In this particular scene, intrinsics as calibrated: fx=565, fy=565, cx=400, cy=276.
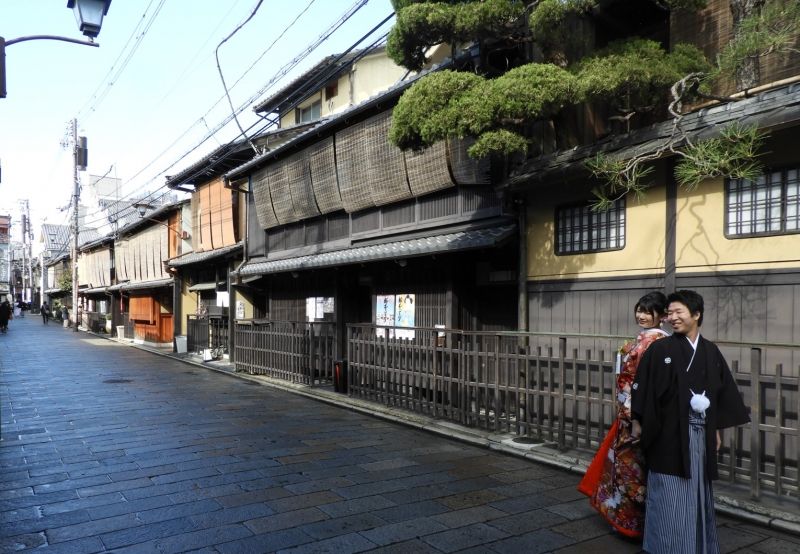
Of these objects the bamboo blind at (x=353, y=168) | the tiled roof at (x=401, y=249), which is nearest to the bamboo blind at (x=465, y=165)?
the tiled roof at (x=401, y=249)

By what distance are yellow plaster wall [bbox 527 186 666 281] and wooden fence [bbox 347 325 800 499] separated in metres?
1.07

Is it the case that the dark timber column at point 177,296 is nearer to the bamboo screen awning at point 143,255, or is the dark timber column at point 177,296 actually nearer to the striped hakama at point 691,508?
the bamboo screen awning at point 143,255

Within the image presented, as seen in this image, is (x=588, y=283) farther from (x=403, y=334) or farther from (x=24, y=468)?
(x=24, y=468)

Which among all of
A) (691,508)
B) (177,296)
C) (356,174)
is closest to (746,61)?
(691,508)

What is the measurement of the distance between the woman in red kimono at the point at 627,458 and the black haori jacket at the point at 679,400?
1.41 ft

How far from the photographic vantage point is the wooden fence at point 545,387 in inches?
223

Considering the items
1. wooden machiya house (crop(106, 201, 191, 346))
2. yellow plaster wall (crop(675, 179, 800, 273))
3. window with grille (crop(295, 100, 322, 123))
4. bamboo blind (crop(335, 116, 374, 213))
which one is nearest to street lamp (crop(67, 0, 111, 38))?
bamboo blind (crop(335, 116, 374, 213))

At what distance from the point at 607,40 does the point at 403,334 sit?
6.70 meters

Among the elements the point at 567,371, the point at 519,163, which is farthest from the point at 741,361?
the point at 519,163

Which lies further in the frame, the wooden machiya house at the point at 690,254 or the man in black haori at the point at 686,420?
the wooden machiya house at the point at 690,254

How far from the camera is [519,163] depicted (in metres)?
9.28

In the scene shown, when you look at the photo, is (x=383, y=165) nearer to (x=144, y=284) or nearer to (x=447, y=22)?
(x=447, y=22)

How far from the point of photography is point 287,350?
15305 mm

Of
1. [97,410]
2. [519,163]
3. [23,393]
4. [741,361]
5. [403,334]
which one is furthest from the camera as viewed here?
[23,393]
